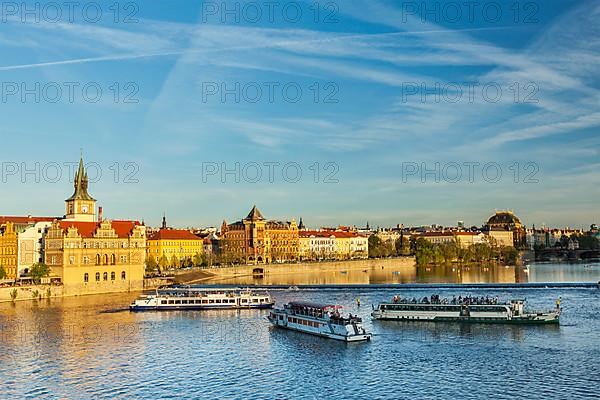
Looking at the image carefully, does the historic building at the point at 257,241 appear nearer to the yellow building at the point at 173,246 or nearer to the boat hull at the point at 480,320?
the yellow building at the point at 173,246

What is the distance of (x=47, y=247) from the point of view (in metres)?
62.8

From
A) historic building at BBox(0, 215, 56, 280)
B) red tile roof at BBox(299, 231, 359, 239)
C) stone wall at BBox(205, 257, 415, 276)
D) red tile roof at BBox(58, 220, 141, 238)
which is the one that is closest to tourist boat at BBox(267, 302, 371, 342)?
red tile roof at BBox(58, 220, 141, 238)

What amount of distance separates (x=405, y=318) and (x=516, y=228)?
15620 cm

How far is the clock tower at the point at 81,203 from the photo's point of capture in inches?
2842

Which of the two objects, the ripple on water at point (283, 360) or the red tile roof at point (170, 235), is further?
the red tile roof at point (170, 235)

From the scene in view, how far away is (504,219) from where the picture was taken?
195 m

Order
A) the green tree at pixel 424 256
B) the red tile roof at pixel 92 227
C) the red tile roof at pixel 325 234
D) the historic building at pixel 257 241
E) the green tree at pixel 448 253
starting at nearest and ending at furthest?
the red tile roof at pixel 92 227, the historic building at pixel 257 241, the green tree at pixel 424 256, the green tree at pixel 448 253, the red tile roof at pixel 325 234

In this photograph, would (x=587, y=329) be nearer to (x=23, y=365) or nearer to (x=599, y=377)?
(x=599, y=377)

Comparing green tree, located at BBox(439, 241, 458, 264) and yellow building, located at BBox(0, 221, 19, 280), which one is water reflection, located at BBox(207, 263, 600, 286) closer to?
green tree, located at BBox(439, 241, 458, 264)

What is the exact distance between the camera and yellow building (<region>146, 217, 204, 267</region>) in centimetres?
10262

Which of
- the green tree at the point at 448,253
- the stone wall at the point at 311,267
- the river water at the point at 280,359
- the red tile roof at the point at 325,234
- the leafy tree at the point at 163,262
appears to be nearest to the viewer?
the river water at the point at 280,359

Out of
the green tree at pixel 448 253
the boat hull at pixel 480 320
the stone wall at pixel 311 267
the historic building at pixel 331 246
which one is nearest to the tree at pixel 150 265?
the stone wall at pixel 311 267

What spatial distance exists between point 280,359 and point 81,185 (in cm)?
4772

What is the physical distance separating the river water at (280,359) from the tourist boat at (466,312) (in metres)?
1.05
